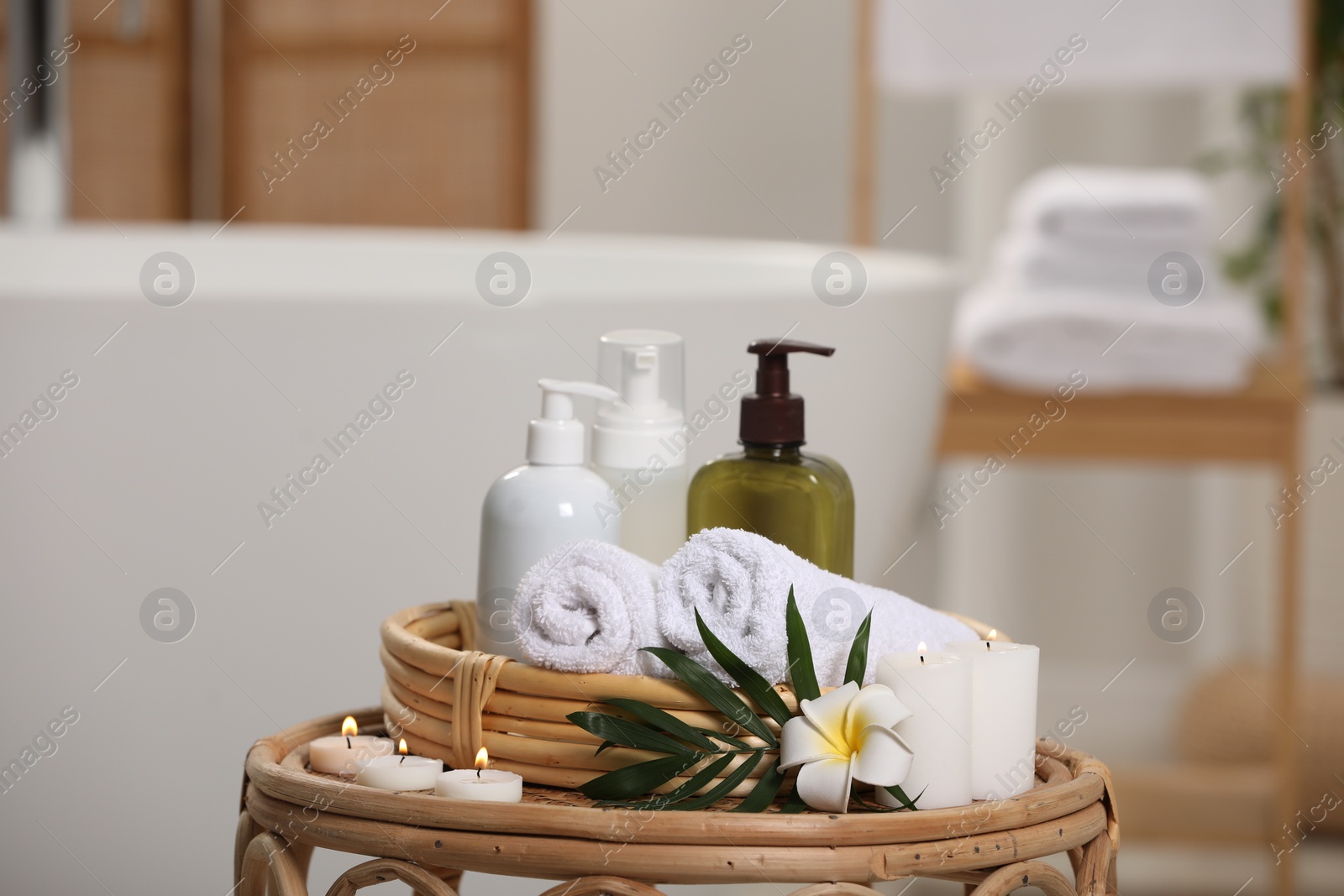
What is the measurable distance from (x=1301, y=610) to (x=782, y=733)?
1.55 metres

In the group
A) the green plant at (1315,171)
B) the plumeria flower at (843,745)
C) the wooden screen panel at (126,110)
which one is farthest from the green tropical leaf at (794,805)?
the wooden screen panel at (126,110)

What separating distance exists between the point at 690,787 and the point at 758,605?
7 cm

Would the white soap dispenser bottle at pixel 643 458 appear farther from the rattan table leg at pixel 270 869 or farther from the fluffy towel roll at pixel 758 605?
the rattan table leg at pixel 270 869

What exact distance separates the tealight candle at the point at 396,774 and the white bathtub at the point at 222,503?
43cm

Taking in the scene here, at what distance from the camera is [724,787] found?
1.44 ft

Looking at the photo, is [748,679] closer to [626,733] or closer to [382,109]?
[626,733]

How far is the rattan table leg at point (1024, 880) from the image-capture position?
16.7 inches

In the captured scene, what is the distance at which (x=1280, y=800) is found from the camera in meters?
1.45

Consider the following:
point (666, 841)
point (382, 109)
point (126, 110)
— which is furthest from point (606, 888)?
point (126, 110)

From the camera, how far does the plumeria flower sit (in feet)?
1.38

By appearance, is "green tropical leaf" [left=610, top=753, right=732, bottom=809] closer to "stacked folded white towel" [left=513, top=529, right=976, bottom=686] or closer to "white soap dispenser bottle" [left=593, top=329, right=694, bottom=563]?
"stacked folded white towel" [left=513, top=529, right=976, bottom=686]

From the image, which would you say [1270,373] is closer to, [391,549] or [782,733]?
[391,549]

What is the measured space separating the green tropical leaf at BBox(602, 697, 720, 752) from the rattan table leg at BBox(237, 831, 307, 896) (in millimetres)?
128

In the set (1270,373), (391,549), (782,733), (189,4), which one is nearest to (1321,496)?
(1270,373)
